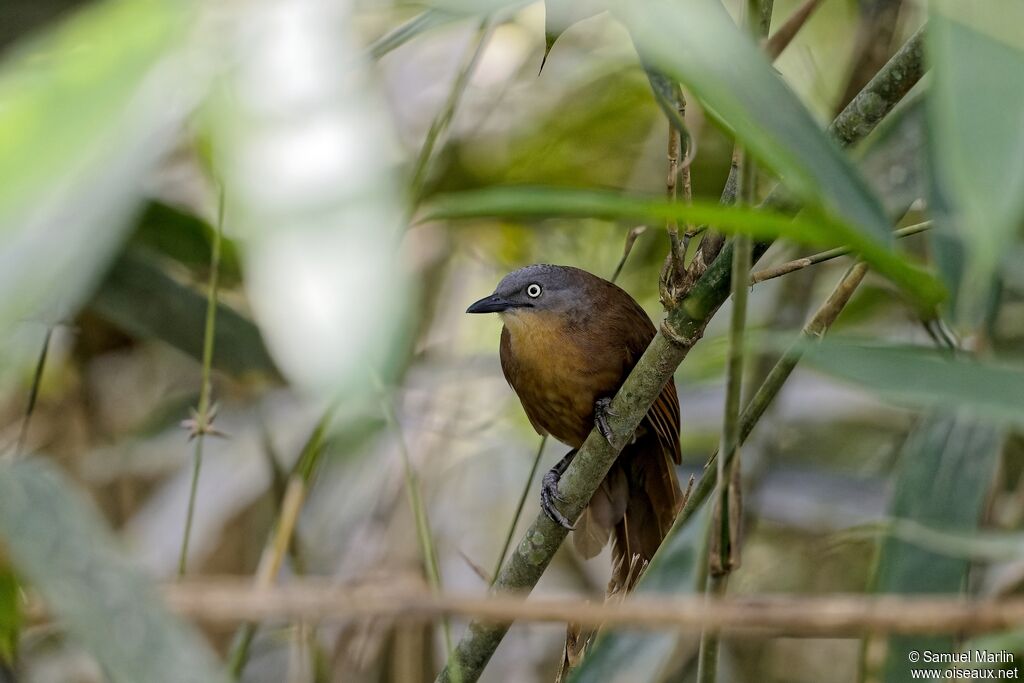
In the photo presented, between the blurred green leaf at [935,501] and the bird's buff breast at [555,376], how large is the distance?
48.3 inches

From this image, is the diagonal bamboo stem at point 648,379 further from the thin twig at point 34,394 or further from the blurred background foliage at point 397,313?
the thin twig at point 34,394

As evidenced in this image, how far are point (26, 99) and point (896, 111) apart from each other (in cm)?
207

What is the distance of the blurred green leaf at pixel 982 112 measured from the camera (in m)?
0.91

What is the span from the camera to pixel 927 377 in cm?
137

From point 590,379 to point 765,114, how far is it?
205 centimetres

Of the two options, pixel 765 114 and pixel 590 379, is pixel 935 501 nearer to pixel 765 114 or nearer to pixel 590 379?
pixel 765 114

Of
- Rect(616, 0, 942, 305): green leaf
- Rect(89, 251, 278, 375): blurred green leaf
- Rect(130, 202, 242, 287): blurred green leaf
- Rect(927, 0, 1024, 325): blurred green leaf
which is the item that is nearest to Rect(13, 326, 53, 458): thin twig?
Rect(89, 251, 278, 375): blurred green leaf

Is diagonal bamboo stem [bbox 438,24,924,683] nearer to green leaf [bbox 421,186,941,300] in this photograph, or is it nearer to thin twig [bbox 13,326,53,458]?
green leaf [bbox 421,186,941,300]

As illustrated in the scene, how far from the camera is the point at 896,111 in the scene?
2537mm

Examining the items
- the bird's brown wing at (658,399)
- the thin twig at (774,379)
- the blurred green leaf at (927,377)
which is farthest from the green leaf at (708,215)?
the bird's brown wing at (658,399)

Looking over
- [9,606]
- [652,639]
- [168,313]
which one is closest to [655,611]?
[652,639]

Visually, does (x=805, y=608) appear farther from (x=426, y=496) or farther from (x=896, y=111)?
(x=426, y=496)

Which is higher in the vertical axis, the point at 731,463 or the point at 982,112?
the point at 982,112

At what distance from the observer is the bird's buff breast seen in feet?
10.2
